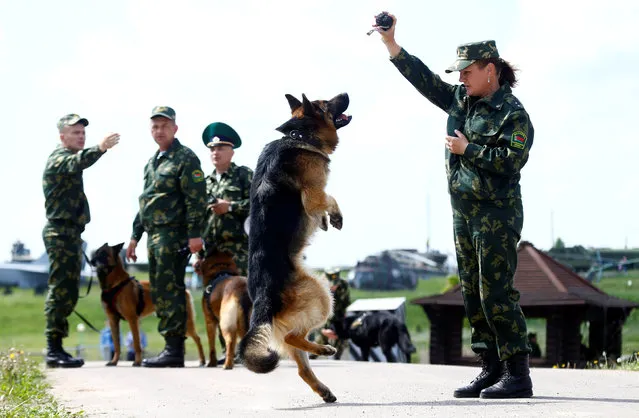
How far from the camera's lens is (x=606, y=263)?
105ft

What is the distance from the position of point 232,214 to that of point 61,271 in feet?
6.54

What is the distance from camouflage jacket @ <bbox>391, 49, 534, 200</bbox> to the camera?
20.1 feet

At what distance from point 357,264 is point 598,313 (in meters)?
26.5

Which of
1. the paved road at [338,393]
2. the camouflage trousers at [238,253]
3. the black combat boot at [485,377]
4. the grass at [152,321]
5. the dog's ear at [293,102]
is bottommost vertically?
the grass at [152,321]

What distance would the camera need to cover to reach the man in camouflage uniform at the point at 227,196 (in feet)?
35.8

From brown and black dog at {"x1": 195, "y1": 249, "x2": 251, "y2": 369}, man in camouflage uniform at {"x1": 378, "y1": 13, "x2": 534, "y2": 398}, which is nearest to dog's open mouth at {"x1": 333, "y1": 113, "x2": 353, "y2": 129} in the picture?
man in camouflage uniform at {"x1": 378, "y1": 13, "x2": 534, "y2": 398}

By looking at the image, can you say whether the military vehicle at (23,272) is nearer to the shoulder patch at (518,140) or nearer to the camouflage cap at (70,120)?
the camouflage cap at (70,120)

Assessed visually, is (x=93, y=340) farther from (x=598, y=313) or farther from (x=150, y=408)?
(x=150, y=408)

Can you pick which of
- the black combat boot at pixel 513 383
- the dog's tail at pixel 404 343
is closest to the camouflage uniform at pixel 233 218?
the black combat boot at pixel 513 383

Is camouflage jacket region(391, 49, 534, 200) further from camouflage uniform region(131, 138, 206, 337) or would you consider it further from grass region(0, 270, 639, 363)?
grass region(0, 270, 639, 363)

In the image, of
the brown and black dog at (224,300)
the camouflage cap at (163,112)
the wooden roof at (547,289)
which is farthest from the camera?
the wooden roof at (547,289)

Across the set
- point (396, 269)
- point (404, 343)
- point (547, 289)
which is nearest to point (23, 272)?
point (396, 269)

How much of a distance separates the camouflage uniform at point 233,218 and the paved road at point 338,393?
1650mm

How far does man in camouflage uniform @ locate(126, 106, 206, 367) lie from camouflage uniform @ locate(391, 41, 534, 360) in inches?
174
